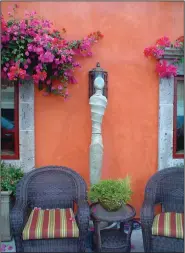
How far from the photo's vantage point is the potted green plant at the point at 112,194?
9.43 ft

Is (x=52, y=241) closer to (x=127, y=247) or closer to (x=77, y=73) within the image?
(x=127, y=247)

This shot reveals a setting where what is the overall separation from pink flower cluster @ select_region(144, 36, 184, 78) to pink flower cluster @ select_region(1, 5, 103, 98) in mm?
1077

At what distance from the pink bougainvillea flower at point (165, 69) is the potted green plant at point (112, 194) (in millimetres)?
1622

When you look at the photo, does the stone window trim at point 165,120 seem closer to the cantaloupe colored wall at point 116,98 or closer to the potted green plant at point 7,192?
the cantaloupe colored wall at point 116,98

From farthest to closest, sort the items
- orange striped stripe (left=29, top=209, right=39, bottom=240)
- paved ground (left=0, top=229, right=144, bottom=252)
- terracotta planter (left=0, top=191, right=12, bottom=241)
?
terracotta planter (left=0, top=191, right=12, bottom=241), paved ground (left=0, top=229, right=144, bottom=252), orange striped stripe (left=29, top=209, right=39, bottom=240)

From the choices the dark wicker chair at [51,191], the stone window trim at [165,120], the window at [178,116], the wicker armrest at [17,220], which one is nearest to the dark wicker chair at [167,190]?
the stone window trim at [165,120]

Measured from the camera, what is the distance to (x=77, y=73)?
3686 mm

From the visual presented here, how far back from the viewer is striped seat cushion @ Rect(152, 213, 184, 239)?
105 inches

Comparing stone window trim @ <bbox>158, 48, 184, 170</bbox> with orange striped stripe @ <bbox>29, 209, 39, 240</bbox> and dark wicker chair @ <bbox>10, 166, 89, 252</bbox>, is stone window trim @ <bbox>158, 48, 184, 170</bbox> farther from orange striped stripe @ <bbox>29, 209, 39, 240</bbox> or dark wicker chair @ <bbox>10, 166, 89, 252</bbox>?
orange striped stripe @ <bbox>29, 209, 39, 240</bbox>

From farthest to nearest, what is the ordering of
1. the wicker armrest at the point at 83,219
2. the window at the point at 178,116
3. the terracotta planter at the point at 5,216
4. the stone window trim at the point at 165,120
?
the window at the point at 178,116 → the stone window trim at the point at 165,120 → the terracotta planter at the point at 5,216 → the wicker armrest at the point at 83,219

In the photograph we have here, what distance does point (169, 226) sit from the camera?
2738 millimetres

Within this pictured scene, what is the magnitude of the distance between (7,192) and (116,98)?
6.25 feet

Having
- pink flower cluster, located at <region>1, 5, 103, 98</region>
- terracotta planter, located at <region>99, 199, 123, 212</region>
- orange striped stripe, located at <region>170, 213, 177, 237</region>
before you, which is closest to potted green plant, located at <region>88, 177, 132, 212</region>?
terracotta planter, located at <region>99, 199, 123, 212</region>

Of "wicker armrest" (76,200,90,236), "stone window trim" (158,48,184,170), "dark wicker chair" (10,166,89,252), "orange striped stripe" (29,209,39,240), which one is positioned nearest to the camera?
"orange striped stripe" (29,209,39,240)
